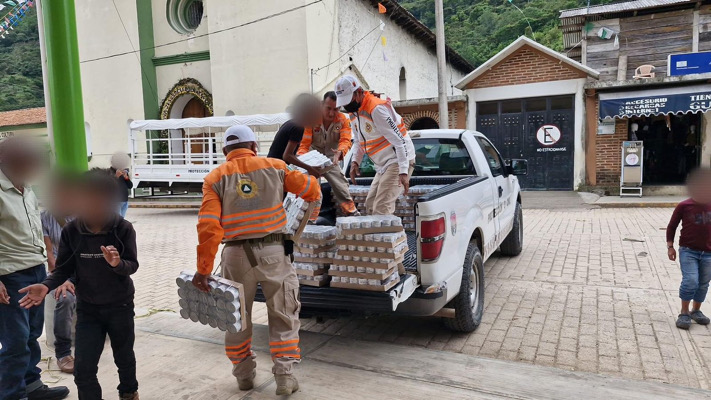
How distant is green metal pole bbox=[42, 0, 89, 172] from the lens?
3.92 metres

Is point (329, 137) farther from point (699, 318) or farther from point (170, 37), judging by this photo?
point (170, 37)

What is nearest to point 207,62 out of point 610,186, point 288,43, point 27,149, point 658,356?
point 288,43

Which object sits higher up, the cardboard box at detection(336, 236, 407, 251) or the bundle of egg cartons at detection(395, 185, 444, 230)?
the bundle of egg cartons at detection(395, 185, 444, 230)

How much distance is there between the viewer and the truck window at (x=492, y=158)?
602 centimetres

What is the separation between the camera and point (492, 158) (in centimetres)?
634

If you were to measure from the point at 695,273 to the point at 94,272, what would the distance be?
15.5 feet

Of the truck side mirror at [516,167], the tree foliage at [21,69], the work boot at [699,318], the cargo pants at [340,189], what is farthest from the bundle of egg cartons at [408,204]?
the tree foliage at [21,69]

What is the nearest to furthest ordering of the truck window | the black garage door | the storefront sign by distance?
1. the truck window
2. the storefront sign
3. the black garage door

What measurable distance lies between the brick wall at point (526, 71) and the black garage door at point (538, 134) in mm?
583

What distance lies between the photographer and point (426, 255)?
3.69 metres

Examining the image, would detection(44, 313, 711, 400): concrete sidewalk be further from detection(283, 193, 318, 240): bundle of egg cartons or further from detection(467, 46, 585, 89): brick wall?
detection(467, 46, 585, 89): brick wall

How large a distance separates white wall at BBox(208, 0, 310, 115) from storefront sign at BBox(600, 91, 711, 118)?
9025 millimetres

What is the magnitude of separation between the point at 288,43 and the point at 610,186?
1088 centimetres

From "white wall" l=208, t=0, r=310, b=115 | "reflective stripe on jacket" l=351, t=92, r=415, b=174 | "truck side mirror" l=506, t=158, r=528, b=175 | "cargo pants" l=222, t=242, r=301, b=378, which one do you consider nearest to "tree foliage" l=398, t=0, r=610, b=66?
"white wall" l=208, t=0, r=310, b=115
